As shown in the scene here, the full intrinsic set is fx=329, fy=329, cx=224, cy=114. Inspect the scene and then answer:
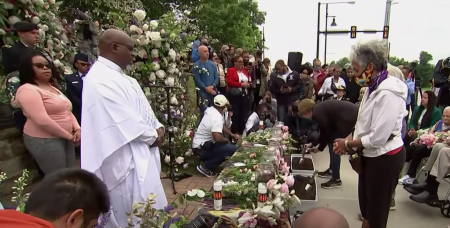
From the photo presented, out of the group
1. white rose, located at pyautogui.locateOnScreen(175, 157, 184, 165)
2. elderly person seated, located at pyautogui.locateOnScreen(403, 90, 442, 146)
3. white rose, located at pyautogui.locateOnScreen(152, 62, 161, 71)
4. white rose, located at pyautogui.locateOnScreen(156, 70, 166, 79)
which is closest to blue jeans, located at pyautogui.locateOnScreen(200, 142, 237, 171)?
white rose, located at pyautogui.locateOnScreen(175, 157, 184, 165)

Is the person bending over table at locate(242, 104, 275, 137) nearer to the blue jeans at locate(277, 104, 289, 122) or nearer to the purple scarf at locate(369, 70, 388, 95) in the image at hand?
the blue jeans at locate(277, 104, 289, 122)

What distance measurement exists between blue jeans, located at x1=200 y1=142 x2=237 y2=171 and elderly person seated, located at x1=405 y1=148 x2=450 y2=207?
2.34m

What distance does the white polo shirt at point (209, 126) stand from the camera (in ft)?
15.3

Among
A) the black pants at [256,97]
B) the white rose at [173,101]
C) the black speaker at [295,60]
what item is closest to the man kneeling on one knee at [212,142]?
the white rose at [173,101]

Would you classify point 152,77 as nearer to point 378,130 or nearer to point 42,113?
point 42,113

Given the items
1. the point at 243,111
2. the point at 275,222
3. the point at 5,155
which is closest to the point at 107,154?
the point at 275,222

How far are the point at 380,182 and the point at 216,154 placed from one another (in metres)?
2.59

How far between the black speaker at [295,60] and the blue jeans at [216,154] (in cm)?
486

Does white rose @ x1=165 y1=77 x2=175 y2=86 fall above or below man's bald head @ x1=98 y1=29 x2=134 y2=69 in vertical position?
below

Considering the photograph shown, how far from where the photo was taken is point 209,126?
476 cm

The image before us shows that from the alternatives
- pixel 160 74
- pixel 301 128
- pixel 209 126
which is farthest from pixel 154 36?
pixel 301 128

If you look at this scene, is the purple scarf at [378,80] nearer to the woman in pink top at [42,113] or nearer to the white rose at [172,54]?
the woman in pink top at [42,113]

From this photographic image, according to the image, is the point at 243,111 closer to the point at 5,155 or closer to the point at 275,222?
the point at 5,155

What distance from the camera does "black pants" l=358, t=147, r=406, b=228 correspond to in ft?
8.39
